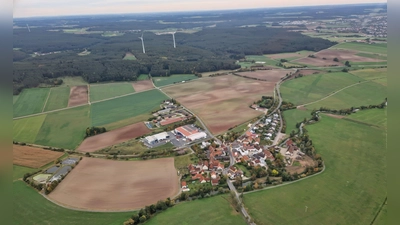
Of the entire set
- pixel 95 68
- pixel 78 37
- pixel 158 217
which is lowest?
pixel 158 217

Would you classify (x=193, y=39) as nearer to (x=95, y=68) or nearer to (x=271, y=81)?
(x=95, y=68)

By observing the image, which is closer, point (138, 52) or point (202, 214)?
point (202, 214)

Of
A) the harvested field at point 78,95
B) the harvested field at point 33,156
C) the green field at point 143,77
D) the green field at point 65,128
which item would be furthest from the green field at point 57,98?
the harvested field at point 33,156

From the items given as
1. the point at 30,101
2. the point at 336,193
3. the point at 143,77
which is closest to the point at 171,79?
the point at 143,77

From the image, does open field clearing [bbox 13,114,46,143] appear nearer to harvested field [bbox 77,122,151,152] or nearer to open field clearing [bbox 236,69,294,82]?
harvested field [bbox 77,122,151,152]

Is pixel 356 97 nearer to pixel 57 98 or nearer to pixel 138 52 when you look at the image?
pixel 57 98
